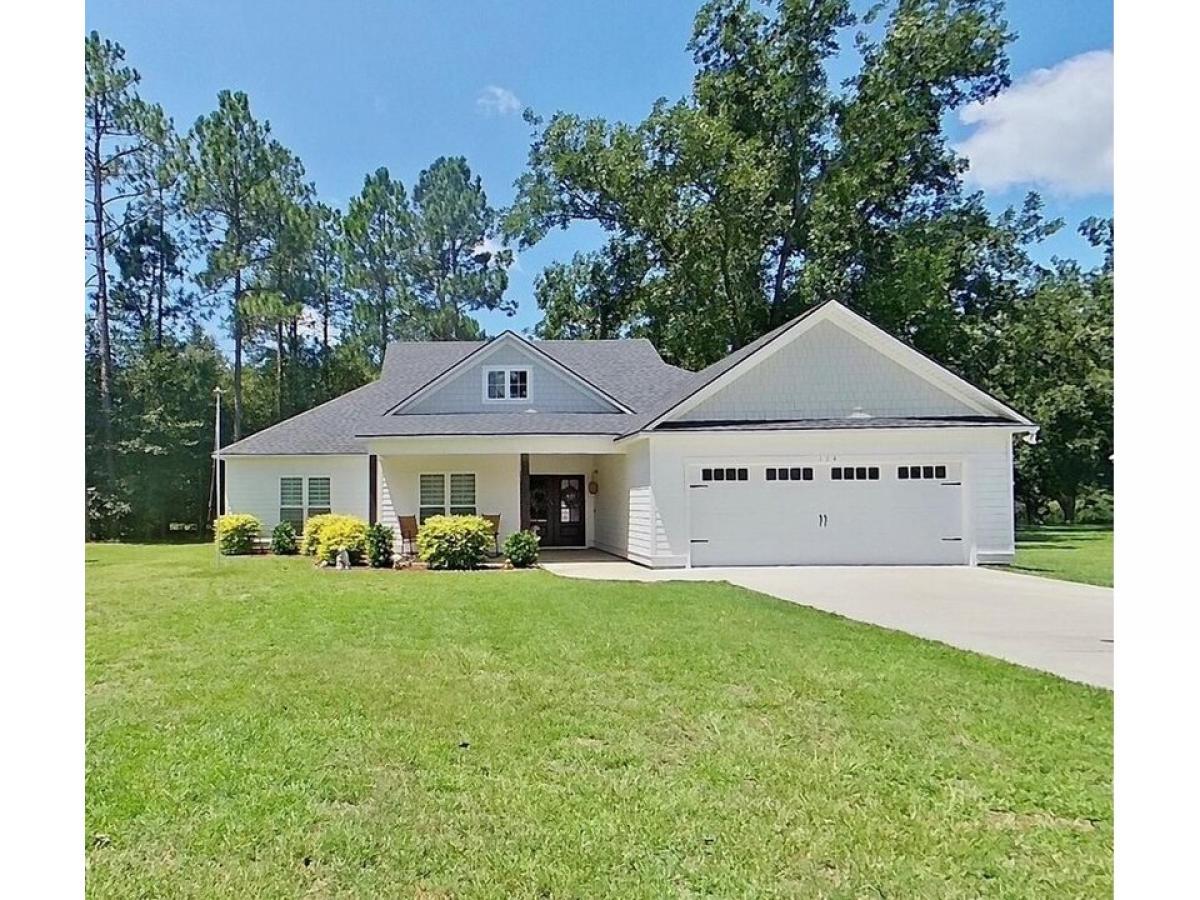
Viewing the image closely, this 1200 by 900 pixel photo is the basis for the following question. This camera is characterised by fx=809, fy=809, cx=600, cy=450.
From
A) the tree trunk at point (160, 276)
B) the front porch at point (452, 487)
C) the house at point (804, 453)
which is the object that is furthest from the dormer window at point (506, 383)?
the tree trunk at point (160, 276)

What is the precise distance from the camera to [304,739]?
462cm

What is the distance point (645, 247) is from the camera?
25.2 meters

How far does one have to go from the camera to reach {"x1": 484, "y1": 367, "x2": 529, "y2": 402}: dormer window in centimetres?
1722

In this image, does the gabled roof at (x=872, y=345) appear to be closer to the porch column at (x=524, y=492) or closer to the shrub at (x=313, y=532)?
the porch column at (x=524, y=492)

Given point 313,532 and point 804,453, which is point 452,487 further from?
point 804,453

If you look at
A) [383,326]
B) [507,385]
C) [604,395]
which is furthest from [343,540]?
[383,326]

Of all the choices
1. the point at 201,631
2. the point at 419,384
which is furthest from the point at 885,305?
the point at 201,631

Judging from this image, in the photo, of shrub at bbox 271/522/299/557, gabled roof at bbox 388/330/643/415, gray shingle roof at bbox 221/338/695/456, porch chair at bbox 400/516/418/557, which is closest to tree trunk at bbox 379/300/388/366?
gray shingle roof at bbox 221/338/695/456

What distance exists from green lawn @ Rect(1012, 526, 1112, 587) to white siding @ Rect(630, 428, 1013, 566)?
0.86 meters

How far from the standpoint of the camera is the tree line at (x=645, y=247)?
914 inches

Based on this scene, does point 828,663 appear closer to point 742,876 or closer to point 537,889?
point 742,876

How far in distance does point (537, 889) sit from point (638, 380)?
16819mm

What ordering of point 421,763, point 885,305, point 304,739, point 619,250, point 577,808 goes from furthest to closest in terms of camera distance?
1. point 619,250
2. point 885,305
3. point 304,739
4. point 421,763
5. point 577,808

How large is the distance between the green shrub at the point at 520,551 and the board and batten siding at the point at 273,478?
5.89m
